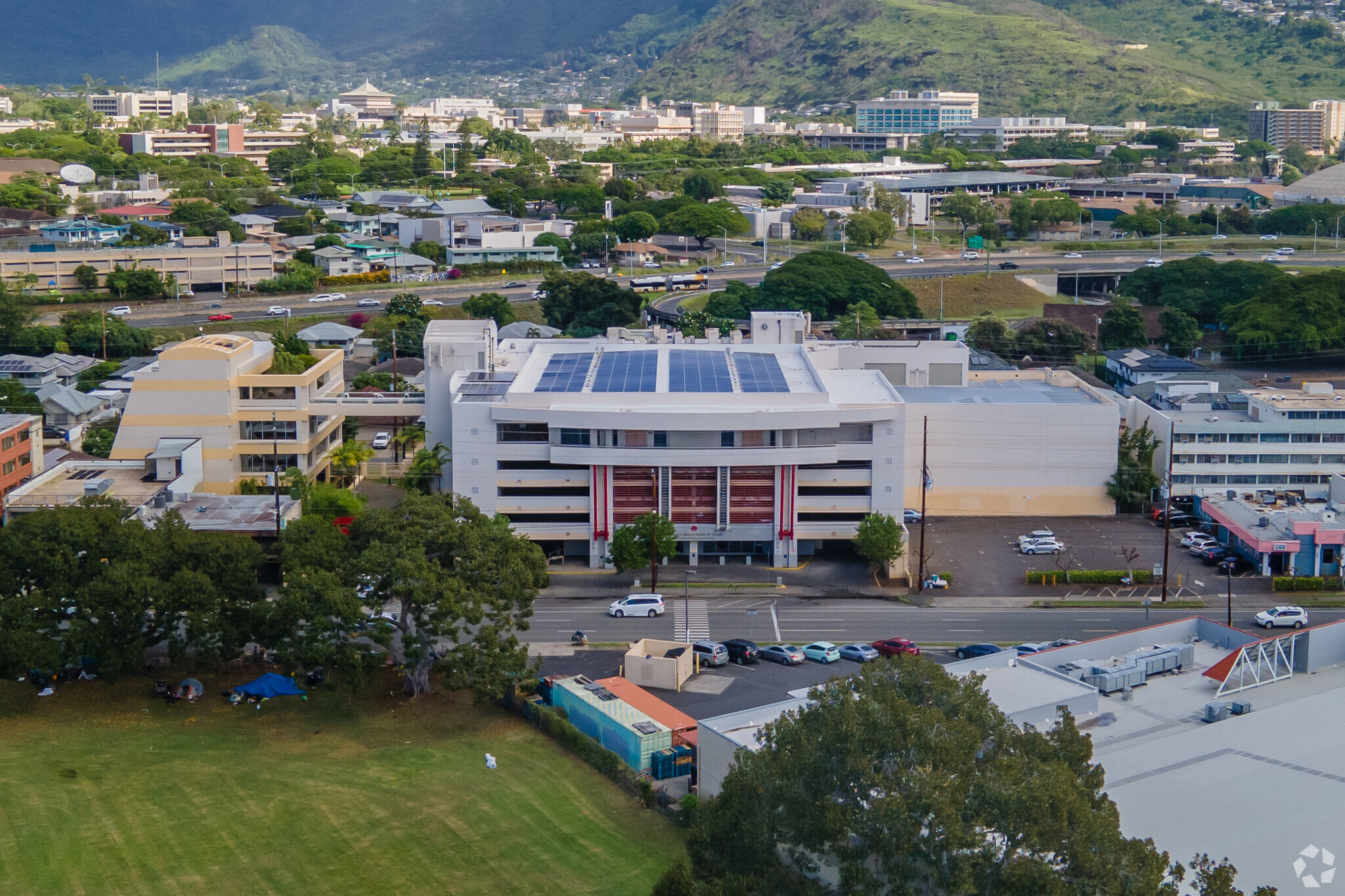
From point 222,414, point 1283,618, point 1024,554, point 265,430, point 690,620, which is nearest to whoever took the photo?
point 1283,618

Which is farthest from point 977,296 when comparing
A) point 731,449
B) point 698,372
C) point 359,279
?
point 731,449

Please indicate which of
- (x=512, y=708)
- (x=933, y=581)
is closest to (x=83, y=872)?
(x=512, y=708)

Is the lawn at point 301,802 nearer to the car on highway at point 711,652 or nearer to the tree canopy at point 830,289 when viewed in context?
the car on highway at point 711,652

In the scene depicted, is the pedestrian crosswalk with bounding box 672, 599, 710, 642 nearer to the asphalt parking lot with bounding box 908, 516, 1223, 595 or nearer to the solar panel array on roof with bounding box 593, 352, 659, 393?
Result: the asphalt parking lot with bounding box 908, 516, 1223, 595

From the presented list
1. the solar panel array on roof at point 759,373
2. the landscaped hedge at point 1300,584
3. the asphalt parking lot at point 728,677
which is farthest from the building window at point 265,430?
the landscaped hedge at point 1300,584

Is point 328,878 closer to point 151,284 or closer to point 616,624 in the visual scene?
point 616,624

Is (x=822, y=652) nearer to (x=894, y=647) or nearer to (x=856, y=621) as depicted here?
(x=894, y=647)
